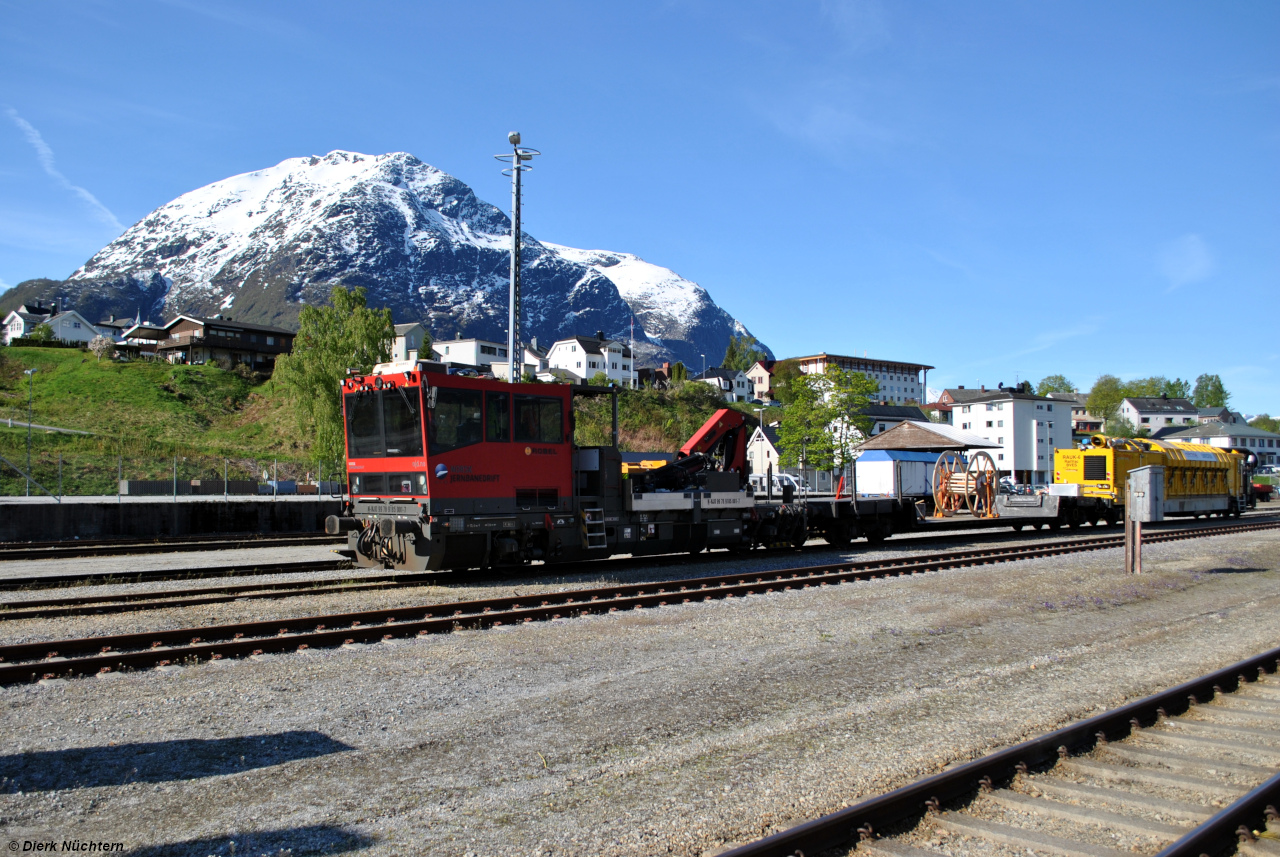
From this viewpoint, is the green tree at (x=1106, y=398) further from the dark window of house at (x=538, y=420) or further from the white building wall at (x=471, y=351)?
the dark window of house at (x=538, y=420)

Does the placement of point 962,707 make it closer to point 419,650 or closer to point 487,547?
point 419,650

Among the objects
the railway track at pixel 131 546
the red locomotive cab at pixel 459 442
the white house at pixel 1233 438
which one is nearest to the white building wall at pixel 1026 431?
the white house at pixel 1233 438

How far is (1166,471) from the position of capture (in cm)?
3062

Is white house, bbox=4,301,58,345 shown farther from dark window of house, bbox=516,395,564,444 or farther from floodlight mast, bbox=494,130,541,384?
dark window of house, bbox=516,395,564,444

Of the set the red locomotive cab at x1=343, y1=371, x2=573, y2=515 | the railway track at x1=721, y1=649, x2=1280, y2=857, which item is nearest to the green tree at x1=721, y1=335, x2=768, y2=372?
the red locomotive cab at x1=343, y1=371, x2=573, y2=515

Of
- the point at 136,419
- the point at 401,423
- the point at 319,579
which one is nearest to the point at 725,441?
the point at 401,423

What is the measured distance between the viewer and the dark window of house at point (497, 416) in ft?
43.3

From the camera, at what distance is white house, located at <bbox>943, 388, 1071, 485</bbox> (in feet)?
316

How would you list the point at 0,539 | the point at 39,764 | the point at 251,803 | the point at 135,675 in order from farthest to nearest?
the point at 0,539
the point at 135,675
the point at 39,764
the point at 251,803

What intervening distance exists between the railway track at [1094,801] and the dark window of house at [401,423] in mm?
9636

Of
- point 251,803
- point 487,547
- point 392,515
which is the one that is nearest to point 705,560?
point 487,547

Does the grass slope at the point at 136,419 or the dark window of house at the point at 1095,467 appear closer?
the dark window of house at the point at 1095,467

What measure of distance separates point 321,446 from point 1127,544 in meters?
35.1

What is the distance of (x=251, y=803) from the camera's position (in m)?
4.72
